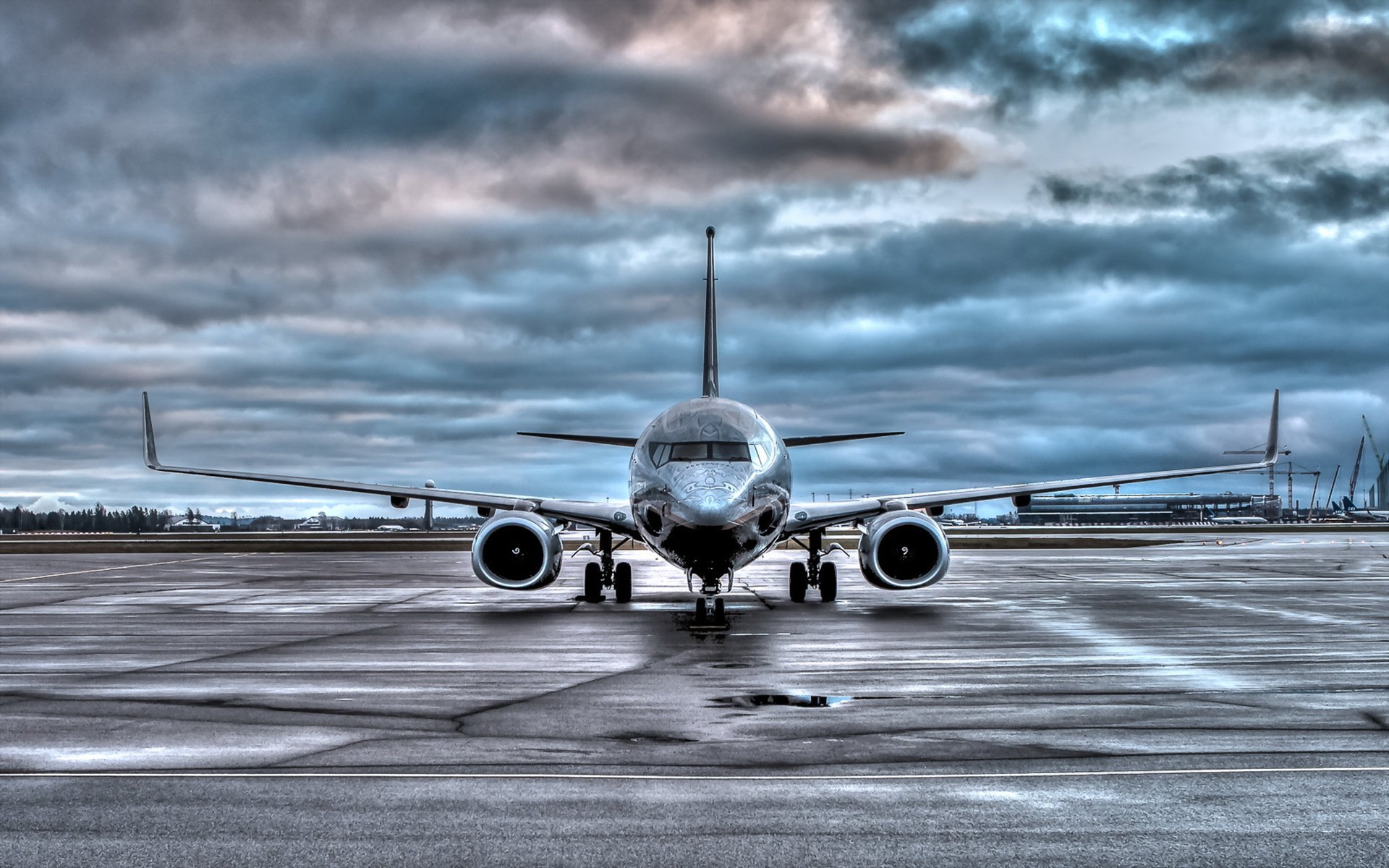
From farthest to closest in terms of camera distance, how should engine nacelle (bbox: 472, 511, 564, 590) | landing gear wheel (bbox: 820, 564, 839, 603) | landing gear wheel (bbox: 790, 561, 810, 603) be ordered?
→ 1. landing gear wheel (bbox: 790, 561, 810, 603)
2. landing gear wheel (bbox: 820, 564, 839, 603)
3. engine nacelle (bbox: 472, 511, 564, 590)

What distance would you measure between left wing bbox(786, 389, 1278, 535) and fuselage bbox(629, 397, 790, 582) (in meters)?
2.07

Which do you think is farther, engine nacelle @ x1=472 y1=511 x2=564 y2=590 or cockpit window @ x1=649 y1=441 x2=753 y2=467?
engine nacelle @ x1=472 y1=511 x2=564 y2=590

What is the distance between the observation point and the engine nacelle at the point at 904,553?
23281 mm

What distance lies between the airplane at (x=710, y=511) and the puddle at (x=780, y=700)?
745cm

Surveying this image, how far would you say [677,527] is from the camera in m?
19.3

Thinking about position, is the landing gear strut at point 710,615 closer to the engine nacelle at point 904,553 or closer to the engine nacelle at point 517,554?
the engine nacelle at point 904,553

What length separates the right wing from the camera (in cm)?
2511

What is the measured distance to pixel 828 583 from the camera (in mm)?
24391

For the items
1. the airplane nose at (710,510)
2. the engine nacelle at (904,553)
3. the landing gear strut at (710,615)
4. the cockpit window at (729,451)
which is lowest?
the landing gear strut at (710,615)

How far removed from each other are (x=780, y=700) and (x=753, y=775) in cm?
335

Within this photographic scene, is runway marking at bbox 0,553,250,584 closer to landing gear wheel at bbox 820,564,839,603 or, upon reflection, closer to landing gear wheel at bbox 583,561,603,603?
landing gear wheel at bbox 583,561,603,603

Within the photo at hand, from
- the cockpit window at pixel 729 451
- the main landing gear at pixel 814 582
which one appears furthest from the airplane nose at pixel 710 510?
the main landing gear at pixel 814 582

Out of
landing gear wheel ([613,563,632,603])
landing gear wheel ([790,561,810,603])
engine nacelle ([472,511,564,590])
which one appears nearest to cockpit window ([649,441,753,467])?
engine nacelle ([472,511,564,590])

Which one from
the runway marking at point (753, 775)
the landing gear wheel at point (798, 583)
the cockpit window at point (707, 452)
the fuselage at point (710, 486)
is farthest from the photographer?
the landing gear wheel at point (798, 583)
